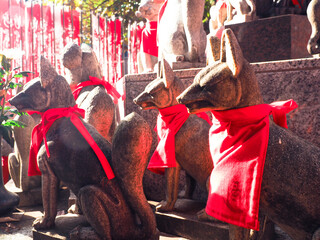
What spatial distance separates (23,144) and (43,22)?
553 centimetres

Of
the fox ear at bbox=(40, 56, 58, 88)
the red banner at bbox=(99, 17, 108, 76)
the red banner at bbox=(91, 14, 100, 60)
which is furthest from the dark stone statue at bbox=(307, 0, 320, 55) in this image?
the red banner at bbox=(99, 17, 108, 76)

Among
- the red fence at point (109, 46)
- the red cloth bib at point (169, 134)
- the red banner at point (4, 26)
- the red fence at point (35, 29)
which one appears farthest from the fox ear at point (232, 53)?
the red fence at point (109, 46)

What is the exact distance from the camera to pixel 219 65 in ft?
5.96

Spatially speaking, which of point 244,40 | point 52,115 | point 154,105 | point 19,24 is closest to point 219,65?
point 154,105

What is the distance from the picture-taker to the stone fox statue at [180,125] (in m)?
2.68

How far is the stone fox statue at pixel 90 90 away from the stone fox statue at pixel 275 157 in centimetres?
174

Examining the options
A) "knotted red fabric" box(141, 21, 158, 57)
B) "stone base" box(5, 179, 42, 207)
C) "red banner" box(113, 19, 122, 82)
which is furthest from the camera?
"red banner" box(113, 19, 122, 82)

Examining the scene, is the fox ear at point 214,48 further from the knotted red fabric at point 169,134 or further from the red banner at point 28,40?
the red banner at point 28,40

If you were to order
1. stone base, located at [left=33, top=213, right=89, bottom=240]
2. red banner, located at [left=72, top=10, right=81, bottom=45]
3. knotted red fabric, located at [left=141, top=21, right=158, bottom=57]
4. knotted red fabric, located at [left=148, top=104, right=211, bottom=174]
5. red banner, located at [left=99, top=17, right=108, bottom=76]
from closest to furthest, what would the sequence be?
stone base, located at [left=33, top=213, right=89, bottom=240] → knotted red fabric, located at [left=148, top=104, right=211, bottom=174] → knotted red fabric, located at [left=141, top=21, right=158, bottom=57] → red banner, located at [left=72, top=10, right=81, bottom=45] → red banner, located at [left=99, top=17, right=108, bottom=76]

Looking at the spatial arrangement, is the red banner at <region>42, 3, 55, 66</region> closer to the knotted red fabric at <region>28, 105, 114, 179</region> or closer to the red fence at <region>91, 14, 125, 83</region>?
the red fence at <region>91, 14, 125, 83</region>

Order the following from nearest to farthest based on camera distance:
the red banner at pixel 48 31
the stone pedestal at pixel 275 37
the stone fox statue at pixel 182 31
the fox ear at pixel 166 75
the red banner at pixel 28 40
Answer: the fox ear at pixel 166 75 < the stone pedestal at pixel 275 37 < the stone fox statue at pixel 182 31 < the red banner at pixel 28 40 < the red banner at pixel 48 31

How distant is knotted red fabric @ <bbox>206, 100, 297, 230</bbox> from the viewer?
1709mm

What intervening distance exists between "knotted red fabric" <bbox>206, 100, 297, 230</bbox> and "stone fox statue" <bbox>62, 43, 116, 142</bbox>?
1.77 m

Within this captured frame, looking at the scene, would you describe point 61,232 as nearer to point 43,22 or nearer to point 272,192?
point 272,192
